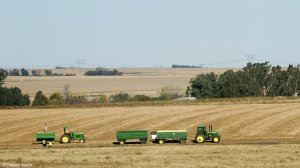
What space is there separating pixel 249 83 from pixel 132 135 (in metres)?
79.6

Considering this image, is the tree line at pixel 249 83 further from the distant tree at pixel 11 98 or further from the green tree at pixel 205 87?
the distant tree at pixel 11 98

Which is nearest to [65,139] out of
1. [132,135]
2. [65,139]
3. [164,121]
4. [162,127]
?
[65,139]

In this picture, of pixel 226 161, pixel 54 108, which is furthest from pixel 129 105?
pixel 226 161

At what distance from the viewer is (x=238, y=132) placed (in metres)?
60.9

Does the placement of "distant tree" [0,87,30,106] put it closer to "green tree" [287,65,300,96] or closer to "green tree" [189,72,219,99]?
"green tree" [189,72,219,99]

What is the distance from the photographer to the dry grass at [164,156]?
4094 cm

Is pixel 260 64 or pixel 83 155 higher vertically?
pixel 260 64

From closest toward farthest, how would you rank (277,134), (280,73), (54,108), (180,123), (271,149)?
1. (271,149)
2. (277,134)
3. (180,123)
4. (54,108)
5. (280,73)

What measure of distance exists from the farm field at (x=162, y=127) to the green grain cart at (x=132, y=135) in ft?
2.58

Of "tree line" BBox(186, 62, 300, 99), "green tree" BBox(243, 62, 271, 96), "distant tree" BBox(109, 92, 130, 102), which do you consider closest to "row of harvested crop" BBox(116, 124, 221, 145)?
"tree line" BBox(186, 62, 300, 99)

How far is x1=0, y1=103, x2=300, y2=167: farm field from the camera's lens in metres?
42.5

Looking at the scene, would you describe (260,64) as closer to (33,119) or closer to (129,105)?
(129,105)

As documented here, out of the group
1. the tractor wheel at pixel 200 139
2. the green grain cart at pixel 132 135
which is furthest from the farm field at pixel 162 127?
the tractor wheel at pixel 200 139

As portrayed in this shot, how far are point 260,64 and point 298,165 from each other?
10705cm
